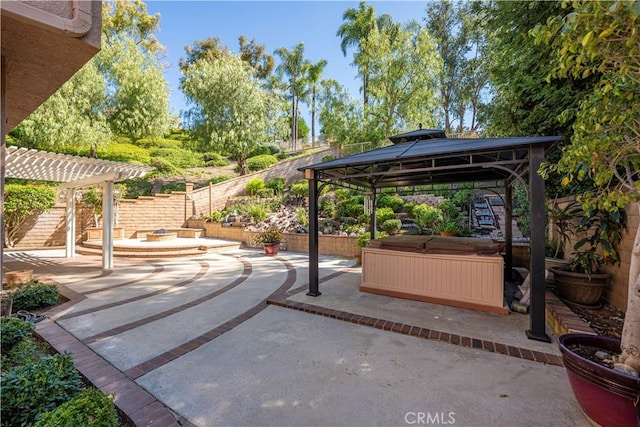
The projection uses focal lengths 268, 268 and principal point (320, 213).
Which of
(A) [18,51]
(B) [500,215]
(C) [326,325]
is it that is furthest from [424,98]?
(A) [18,51]

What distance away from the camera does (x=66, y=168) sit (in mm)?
6316

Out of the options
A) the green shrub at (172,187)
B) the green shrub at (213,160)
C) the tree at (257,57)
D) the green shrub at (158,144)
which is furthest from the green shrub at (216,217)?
the tree at (257,57)

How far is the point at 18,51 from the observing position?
199 centimetres

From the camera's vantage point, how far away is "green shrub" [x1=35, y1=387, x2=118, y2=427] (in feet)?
4.98

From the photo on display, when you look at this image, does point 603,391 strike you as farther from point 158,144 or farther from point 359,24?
point 158,144

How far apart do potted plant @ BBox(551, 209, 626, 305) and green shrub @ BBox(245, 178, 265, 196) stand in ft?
42.5

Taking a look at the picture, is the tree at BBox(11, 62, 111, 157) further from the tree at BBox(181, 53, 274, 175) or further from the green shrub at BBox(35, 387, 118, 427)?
the green shrub at BBox(35, 387, 118, 427)

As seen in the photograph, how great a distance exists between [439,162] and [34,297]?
7.21 meters

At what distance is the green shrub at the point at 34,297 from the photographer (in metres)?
3.95

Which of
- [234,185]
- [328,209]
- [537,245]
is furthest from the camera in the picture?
[234,185]

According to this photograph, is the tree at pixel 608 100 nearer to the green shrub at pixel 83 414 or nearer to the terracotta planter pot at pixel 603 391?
the terracotta planter pot at pixel 603 391

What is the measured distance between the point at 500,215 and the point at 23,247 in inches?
711

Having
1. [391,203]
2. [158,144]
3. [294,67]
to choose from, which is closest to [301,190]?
[391,203]

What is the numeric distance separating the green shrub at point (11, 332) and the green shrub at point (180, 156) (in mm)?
17272
